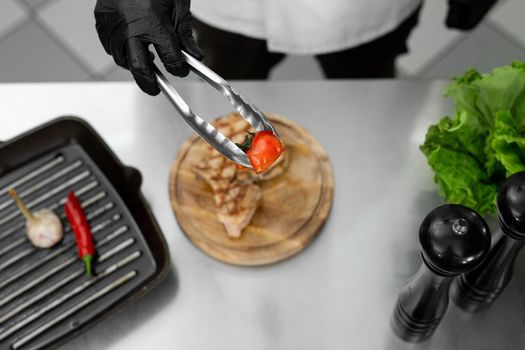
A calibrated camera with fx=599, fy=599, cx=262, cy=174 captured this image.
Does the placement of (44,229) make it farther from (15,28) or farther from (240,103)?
(15,28)

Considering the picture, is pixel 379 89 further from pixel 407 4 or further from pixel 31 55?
pixel 31 55

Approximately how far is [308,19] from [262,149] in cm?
53

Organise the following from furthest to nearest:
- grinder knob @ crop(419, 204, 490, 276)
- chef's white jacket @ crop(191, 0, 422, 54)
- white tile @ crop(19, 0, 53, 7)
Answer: white tile @ crop(19, 0, 53, 7)
chef's white jacket @ crop(191, 0, 422, 54)
grinder knob @ crop(419, 204, 490, 276)

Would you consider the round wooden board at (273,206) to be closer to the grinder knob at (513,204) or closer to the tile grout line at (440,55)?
the grinder knob at (513,204)

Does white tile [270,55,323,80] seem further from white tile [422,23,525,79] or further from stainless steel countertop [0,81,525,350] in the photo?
stainless steel countertop [0,81,525,350]

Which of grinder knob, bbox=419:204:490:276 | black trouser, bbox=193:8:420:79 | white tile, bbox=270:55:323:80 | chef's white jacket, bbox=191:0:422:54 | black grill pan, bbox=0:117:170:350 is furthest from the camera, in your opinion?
white tile, bbox=270:55:323:80

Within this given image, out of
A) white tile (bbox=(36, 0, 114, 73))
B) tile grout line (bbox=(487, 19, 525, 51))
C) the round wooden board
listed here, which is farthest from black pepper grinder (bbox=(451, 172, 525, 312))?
white tile (bbox=(36, 0, 114, 73))

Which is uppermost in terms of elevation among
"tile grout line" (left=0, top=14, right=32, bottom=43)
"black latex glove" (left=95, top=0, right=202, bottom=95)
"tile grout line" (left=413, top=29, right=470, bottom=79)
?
"black latex glove" (left=95, top=0, right=202, bottom=95)

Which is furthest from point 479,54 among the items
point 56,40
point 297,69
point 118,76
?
point 56,40

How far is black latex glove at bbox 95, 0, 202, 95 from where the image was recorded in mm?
895

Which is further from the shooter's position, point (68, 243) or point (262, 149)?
point (68, 243)

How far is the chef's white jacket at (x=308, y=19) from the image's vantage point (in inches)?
49.3

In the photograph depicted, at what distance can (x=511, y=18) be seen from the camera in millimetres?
2309

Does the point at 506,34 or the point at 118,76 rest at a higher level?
the point at 118,76
